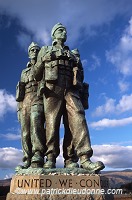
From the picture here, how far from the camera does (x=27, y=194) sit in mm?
5984

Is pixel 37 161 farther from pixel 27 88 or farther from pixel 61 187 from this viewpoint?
pixel 27 88

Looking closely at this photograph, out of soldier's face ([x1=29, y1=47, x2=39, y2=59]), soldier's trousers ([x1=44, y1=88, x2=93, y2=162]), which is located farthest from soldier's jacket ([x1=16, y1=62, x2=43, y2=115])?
soldier's trousers ([x1=44, y1=88, x2=93, y2=162])

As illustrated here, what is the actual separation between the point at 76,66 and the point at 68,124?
1.50 meters

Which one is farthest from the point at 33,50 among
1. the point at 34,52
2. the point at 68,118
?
the point at 68,118

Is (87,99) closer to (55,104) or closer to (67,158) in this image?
(55,104)

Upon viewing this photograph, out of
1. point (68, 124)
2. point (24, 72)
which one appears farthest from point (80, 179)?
point (24, 72)

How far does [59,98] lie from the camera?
7219mm

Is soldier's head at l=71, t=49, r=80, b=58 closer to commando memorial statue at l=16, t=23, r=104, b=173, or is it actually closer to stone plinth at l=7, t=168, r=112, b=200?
commando memorial statue at l=16, t=23, r=104, b=173

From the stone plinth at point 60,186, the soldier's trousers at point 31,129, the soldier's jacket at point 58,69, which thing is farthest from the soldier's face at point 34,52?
the stone plinth at point 60,186

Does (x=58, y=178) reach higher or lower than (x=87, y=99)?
lower

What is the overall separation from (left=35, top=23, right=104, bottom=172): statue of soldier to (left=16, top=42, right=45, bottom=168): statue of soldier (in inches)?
10.5

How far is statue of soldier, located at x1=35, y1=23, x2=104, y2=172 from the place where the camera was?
686cm

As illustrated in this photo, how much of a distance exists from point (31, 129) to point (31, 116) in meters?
0.34

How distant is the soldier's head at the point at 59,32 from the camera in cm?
782
